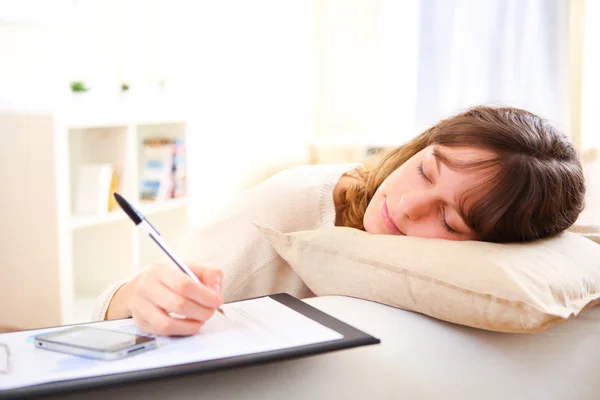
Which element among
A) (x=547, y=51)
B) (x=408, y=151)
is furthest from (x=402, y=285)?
(x=547, y=51)

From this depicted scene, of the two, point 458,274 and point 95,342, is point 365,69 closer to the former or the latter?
point 458,274

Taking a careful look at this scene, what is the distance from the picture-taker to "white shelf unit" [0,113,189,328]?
2445mm

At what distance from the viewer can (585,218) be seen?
1.61m

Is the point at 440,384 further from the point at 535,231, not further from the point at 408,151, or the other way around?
the point at 408,151

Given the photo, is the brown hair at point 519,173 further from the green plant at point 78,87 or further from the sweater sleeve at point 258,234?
the green plant at point 78,87

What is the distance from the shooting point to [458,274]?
0.88 m

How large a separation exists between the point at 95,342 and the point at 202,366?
0.37ft

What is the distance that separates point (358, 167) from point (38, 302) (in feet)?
4.84

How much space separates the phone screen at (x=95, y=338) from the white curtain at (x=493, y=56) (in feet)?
9.32

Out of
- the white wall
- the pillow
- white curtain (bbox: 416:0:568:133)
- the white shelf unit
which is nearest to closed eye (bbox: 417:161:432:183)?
the pillow

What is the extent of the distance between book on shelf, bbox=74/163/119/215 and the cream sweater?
59.1 inches

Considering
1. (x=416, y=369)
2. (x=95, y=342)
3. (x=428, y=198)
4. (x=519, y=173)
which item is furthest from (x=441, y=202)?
(x=95, y=342)

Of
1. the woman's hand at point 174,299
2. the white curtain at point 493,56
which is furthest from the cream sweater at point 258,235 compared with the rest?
the white curtain at point 493,56

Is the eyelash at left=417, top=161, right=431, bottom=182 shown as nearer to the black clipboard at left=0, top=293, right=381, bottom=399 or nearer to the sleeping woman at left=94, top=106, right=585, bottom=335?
the sleeping woman at left=94, top=106, right=585, bottom=335
